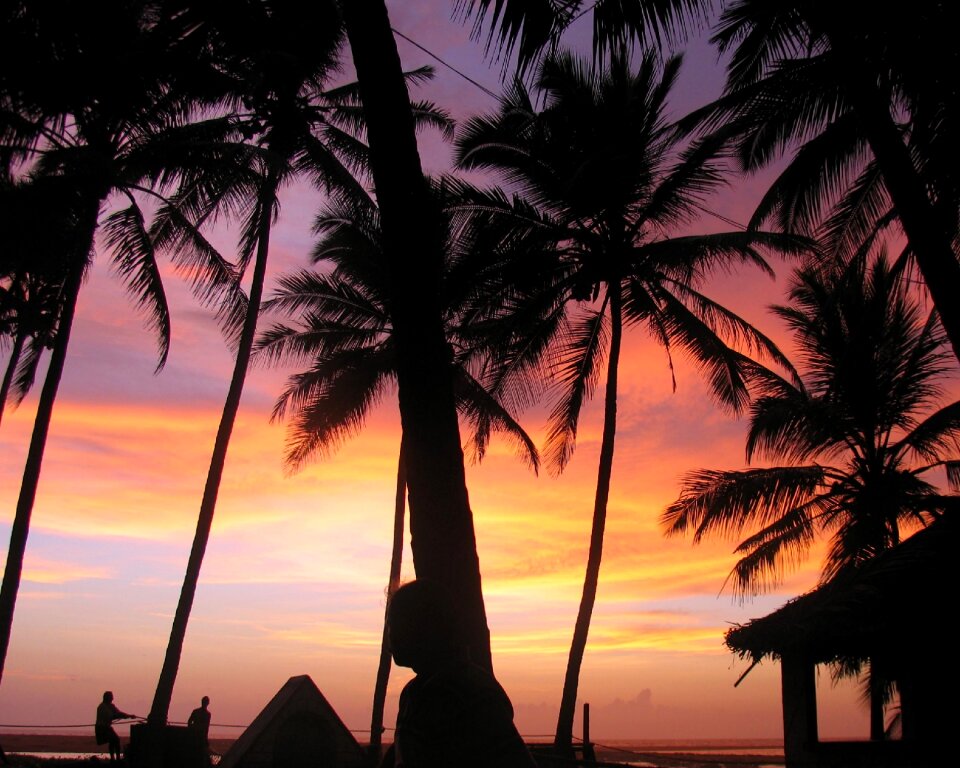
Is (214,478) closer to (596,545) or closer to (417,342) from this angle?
(596,545)

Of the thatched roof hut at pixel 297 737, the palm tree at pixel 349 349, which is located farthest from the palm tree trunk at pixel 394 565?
the thatched roof hut at pixel 297 737

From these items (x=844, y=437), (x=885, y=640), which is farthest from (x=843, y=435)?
(x=885, y=640)

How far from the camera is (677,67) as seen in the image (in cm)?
1692

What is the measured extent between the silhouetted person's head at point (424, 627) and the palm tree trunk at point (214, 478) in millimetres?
14051

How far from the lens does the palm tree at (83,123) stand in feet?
39.9

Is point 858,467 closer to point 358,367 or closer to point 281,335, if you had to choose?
point 358,367

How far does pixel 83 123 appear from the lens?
541 inches

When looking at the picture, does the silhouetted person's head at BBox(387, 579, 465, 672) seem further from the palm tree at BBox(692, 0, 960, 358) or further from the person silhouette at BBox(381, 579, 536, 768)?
the palm tree at BBox(692, 0, 960, 358)

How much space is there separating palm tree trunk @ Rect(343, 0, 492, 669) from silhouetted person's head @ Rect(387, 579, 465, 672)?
1426 millimetres

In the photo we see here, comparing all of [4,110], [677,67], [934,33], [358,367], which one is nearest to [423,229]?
[934,33]

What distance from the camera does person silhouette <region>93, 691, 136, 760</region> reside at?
15055 millimetres

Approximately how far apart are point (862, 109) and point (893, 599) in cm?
452

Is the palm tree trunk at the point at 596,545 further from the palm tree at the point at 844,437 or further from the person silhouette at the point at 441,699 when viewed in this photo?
the person silhouette at the point at 441,699

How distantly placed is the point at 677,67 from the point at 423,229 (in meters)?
14.3
